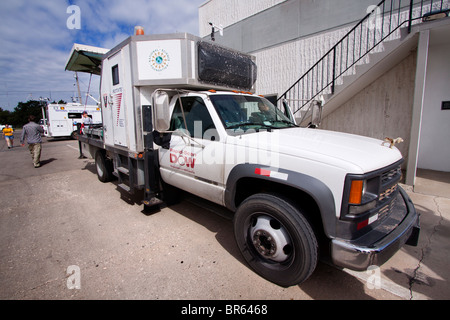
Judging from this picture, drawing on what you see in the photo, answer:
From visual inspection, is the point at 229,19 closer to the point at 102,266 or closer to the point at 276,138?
the point at 276,138

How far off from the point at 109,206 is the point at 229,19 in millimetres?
10041

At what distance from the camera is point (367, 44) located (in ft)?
21.8

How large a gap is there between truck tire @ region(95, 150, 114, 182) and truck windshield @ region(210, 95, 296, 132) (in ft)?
13.7

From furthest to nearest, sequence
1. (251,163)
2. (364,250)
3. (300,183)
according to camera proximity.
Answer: (251,163)
(300,183)
(364,250)

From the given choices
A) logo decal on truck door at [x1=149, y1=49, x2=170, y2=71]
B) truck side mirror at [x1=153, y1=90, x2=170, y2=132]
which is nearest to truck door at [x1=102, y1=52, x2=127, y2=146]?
logo decal on truck door at [x1=149, y1=49, x2=170, y2=71]

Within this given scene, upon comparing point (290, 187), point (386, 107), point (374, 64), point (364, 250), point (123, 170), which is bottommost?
point (364, 250)

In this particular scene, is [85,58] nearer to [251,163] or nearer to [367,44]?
[251,163]

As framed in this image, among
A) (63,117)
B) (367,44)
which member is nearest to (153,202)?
(367,44)

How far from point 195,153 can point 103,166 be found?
407 centimetres

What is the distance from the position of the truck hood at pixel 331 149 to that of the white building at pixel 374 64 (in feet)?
12.7

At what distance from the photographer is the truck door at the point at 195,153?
3.03 m

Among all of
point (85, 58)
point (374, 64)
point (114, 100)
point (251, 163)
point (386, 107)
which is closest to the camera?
point (251, 163)

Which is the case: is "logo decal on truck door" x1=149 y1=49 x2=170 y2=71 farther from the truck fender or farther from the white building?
the white building

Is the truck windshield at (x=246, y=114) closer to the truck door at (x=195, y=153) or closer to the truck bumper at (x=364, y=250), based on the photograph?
the truck door at (x=195, y=153)
